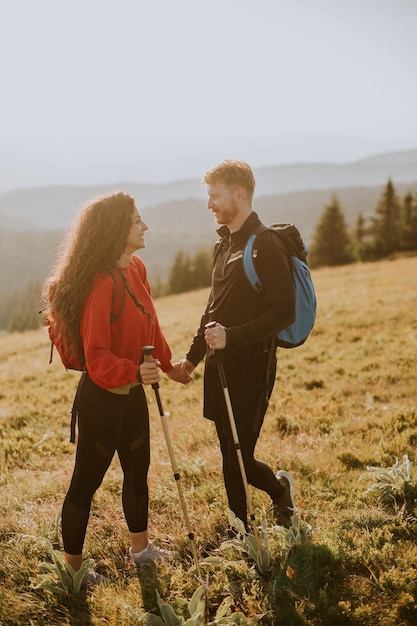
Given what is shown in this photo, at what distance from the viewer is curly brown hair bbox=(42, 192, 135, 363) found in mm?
3988

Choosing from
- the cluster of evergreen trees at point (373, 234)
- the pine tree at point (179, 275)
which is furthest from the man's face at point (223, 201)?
the pine tree at point (179, 275)

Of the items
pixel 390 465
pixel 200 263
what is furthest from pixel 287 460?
pixel 200 263

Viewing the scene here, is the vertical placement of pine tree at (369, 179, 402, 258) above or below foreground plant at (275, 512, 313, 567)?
above

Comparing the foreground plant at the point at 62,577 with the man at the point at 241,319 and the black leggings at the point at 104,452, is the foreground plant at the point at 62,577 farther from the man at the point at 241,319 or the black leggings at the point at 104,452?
the man at the point at 241,319

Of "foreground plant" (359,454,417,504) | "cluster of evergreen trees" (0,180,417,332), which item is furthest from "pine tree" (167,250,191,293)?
"foreground plant" (359,454,417,504)

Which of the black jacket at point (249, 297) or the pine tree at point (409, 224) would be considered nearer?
the black jacket at point (249, 297)

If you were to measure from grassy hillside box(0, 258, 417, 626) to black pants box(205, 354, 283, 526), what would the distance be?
1.44 ft

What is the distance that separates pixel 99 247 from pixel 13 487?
4022 millimetres

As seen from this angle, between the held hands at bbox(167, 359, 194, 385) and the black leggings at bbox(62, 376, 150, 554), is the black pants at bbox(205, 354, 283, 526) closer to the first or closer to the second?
the held hands at bbox(167, 359, 194, 385)

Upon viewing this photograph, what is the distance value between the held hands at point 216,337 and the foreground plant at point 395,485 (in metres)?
2.32

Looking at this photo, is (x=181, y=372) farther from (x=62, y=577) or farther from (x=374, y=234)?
(x=374, y=234)

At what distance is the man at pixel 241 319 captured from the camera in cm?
419

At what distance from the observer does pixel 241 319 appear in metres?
4.41

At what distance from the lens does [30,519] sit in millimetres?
5480
